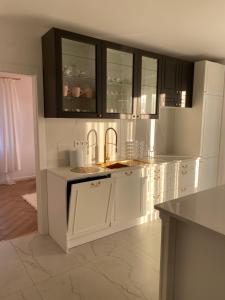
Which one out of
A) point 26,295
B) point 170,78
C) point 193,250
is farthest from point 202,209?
point 170,78

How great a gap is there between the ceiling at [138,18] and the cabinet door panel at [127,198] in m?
1.75

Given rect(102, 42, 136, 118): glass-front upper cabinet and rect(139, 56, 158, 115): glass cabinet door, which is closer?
rect(102, 42, 136, 118): glass-front upper cabinet

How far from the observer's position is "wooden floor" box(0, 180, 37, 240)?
9.80ft

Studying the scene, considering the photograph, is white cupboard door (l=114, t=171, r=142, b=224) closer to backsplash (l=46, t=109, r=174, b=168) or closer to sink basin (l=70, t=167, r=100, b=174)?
sink basin (l=70, t=167, r=100, b=174)

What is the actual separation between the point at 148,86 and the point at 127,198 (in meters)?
1.62

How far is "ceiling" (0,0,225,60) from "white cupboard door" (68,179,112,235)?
1.73m

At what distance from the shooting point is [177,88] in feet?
11.7

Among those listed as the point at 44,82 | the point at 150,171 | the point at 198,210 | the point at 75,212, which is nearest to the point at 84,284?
the point at 75,212

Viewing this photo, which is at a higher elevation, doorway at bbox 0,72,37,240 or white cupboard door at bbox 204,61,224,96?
white cupboard door at bbox 204,61,224,96

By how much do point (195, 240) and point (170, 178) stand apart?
1.99 metres

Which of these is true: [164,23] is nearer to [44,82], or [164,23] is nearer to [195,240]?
[44,82]

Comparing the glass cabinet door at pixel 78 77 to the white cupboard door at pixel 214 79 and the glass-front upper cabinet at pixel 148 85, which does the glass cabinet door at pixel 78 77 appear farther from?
the white cupboard door at pixel 214 79

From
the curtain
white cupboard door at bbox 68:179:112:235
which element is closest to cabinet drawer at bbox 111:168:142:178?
white cupboard door at bbox 68:179:112:235

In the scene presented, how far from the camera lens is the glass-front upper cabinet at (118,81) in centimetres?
284
